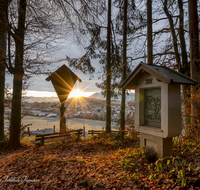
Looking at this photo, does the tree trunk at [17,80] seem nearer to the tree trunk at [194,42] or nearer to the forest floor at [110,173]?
the forest floor at [110,173]

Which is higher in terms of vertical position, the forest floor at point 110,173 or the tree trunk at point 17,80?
the tree trunk at point 17,80

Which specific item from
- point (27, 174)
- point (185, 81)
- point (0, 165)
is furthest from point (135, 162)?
point (0, 165)

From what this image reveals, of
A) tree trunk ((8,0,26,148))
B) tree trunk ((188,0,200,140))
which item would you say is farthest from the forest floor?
tree trunk ((188,0,200,140))

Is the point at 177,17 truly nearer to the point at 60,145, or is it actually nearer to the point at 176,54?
the point at 176,54

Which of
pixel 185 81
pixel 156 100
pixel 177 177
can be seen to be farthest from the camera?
pixel 156 100

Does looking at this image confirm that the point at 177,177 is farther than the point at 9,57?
No

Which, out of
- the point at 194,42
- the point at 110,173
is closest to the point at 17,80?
the point at 110,173

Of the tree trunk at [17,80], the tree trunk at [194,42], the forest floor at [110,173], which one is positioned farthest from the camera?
the tree trunk at [17,80]

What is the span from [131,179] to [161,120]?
1825mm

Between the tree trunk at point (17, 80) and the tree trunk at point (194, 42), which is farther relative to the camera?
the tree trunk at point (17, 80)

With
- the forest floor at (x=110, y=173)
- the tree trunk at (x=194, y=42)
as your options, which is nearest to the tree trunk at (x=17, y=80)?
the forest floor at (x=110, y=173)

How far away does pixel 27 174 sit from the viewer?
13.1 feet

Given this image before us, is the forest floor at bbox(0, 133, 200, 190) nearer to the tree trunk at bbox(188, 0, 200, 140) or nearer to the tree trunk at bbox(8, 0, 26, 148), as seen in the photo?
the tree trunk at bbox(8, 0, 26, 148)

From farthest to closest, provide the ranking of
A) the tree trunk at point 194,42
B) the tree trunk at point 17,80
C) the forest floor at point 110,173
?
the tree trunk at point 17,80 < the tree trunk at point 194,42 < the forest floor at point 110,173
